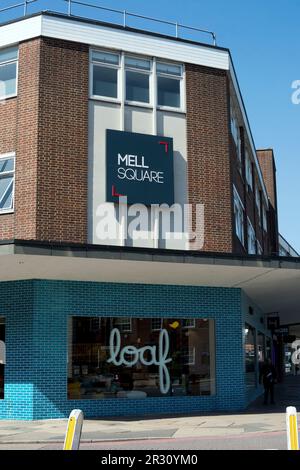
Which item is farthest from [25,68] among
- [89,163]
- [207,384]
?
[207,384]

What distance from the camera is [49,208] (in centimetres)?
1742

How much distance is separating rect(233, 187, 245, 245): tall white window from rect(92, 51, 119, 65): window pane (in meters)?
5.86

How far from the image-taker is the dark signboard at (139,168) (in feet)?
60.1

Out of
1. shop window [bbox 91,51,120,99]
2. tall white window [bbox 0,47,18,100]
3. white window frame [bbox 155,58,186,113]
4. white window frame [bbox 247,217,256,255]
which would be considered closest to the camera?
tall white window [bbox 0,47,18,100]

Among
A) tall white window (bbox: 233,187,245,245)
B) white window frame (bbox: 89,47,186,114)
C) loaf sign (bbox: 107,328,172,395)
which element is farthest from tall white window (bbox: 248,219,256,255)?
loaf sign (bbox: 107,328,172,395)

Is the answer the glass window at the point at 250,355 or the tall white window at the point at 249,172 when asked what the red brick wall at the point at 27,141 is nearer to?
the glass window at the point at 250,355

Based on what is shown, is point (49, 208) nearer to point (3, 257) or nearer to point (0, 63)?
point (3, 257)

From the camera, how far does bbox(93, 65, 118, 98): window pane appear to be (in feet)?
62.4

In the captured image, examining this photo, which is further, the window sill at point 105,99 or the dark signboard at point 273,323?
the dark signboard at point 273,323

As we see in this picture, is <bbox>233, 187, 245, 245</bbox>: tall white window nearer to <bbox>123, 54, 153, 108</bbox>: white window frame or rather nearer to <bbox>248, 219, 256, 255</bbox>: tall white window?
<bbox>248, 219, 256, 255</bbox>: tall white window

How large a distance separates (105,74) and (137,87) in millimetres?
1060

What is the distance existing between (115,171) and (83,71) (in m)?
3.14

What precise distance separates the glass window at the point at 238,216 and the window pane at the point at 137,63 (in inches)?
209

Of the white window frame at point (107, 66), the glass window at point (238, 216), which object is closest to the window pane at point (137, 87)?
the white window frame at point (107, 66)
